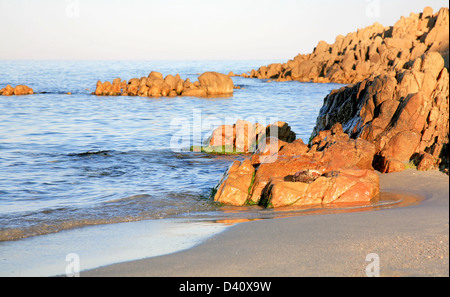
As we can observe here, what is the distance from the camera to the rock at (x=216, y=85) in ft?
178

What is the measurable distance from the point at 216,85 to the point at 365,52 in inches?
1084

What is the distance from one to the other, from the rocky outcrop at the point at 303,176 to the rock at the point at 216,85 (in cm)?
4328

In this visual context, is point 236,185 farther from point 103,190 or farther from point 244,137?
point 244,137

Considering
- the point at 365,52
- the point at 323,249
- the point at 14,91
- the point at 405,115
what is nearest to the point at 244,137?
the point at 405,115

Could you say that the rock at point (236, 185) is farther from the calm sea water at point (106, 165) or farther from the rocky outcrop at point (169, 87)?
the rocky outcrop at point (169, 87)

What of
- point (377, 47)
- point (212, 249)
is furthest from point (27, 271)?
point (377, 47)

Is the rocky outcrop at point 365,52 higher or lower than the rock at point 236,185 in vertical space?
higher

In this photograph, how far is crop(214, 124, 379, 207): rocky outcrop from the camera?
9.33m

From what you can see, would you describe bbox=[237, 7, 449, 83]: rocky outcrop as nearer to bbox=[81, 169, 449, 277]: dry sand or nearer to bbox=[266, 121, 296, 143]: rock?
bbox=[266, 121, 296, 143]: rock

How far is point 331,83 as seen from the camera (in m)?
67.2

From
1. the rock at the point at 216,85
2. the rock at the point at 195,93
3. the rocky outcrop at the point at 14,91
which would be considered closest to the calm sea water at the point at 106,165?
the rocky outcrop at the point at 14,91

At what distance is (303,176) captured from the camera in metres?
9.64

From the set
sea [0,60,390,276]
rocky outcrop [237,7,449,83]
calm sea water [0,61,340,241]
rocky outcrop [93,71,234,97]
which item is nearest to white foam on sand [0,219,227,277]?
sea [0,60,390,276]

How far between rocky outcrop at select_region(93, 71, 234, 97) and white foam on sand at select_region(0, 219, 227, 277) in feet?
147
